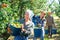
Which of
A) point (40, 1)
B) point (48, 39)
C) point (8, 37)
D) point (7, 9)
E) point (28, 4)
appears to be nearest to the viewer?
point (7, 9)

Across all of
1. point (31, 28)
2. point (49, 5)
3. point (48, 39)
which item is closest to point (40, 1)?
point (49, 5)

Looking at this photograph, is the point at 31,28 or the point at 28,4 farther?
the point at 28,4

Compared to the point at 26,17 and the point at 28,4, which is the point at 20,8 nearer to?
the point at 28,4

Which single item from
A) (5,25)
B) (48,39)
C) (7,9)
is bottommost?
(48,39)

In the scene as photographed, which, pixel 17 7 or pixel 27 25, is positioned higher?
pixel 17 7

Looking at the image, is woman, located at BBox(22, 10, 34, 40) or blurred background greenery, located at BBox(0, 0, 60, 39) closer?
woman, located at BBox(22, 10, 34, 40)

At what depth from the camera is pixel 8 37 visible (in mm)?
9266

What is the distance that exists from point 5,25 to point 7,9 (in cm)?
69

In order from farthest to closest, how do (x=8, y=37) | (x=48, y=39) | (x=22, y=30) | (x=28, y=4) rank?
(x=28, y=4) → (x=48, y=39) → (x=8, y=37) → (x=22, y=30)

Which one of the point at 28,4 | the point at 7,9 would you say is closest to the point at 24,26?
the point at 7,9

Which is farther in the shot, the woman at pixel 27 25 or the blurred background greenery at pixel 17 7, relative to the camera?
the blurred background greenery at pixel 17 7

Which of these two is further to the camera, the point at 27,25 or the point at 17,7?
the point at 17,7

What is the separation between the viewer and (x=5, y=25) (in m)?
8.94

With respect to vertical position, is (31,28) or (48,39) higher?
(31,28)
